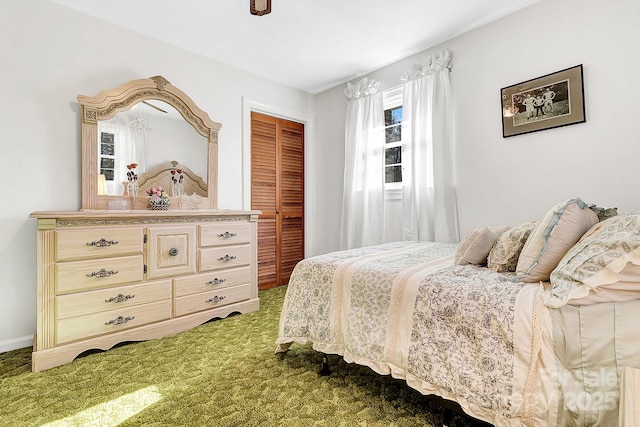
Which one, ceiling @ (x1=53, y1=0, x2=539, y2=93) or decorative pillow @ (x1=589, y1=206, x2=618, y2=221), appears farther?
ceiling @ (x1=53, y1=0, x2=539, y2=93)

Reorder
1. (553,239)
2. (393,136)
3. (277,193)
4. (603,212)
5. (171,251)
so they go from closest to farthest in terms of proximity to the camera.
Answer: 1. (553,239)
2. (603,212)
3. (171,251)
4. (393,136)
5. (277,193)

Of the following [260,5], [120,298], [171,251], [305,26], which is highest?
[305,26]

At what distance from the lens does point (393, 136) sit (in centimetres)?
360

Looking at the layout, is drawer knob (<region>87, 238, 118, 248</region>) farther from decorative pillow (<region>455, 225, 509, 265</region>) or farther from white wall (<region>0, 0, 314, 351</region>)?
decorative pillow (<region>455, 225, 509, 265</region>)

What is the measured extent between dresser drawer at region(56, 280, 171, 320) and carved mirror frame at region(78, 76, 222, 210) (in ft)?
2.58

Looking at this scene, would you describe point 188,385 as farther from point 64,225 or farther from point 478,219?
point 478,219

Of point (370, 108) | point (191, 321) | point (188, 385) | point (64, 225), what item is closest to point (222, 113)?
point (370, 108)

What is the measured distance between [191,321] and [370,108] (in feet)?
9.56

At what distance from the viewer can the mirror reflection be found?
2.67 meters

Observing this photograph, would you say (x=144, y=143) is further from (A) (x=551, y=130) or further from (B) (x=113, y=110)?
(A) (x=551, y=130)

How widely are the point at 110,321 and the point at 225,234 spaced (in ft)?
3.60

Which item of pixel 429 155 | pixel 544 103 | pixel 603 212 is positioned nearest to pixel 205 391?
pixel 603 212

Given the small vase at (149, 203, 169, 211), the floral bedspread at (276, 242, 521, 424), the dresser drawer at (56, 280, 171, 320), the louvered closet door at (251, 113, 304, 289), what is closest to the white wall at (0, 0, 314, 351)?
the small vase at (149, 203, 169, 211)

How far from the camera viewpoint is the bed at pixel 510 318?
1064mm
